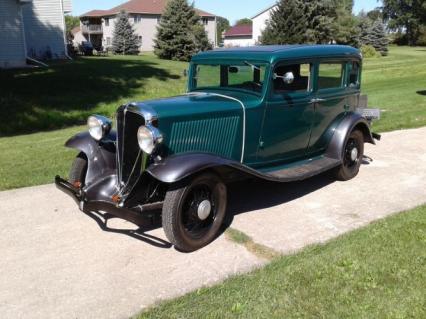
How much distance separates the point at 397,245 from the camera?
418 centimetres

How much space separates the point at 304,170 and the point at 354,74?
189 centimetres

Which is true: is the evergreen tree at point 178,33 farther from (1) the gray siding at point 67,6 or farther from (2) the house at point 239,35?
(2) the house at point 239,35

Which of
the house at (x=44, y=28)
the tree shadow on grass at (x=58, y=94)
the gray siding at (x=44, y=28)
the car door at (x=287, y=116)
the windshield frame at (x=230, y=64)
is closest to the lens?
the windshield frame at (x=230, y=64)

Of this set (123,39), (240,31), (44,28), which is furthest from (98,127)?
(240,31)

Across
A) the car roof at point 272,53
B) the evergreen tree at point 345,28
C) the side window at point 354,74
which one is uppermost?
the evergreen tree at point 345,28

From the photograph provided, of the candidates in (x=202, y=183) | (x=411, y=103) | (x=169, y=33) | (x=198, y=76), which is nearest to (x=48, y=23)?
(x=169, y=33)

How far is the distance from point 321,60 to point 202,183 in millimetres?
2471

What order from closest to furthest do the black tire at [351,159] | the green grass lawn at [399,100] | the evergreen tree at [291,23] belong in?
1. the black tire at [351,159]
2. the green grass lawn at [399,100]
3. the evergreen tree at [291,23]

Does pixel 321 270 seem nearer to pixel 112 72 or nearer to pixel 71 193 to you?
pixel 71 193

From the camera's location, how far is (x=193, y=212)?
437 cm

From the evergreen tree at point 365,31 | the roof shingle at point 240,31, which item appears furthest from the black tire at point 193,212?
the roof shingle at point 240,31

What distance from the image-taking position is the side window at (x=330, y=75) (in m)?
5.82

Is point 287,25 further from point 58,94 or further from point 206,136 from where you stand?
point 206,136

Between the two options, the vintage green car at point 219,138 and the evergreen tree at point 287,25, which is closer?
the vintage green car at point 219,138
